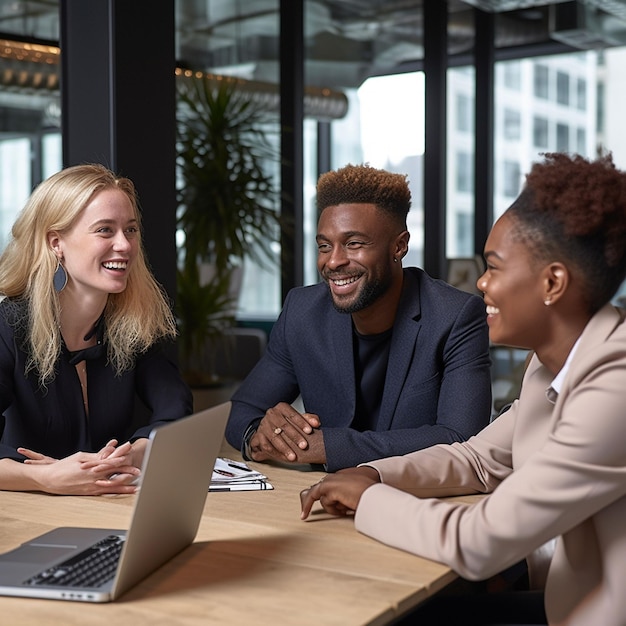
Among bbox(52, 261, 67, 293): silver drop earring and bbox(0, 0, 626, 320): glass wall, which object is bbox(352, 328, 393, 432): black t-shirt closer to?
bbox(52, 261, 67, 293): silver drop earring

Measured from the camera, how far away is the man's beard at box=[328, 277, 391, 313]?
2.62 metres

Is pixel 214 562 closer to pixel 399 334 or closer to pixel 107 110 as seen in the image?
pixel 399 334

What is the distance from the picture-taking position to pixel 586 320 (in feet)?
5.55

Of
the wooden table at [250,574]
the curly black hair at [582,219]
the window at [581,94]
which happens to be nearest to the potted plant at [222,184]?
the window at [581,94]

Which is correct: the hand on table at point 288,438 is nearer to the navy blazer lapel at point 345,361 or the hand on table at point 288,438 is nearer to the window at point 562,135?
the navy blazer lapel at point 345,361

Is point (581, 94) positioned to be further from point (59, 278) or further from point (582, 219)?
point (582, 219)

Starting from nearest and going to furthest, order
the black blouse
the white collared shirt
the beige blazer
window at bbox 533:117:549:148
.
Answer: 1. the beige blazer
2. the white collared shirt
3. the black blouse
4. window at bbox 533:117:549:148

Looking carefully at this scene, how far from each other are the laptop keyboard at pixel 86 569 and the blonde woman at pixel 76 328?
80 centimetres

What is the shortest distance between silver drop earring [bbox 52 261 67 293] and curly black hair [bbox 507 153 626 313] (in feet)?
4.55

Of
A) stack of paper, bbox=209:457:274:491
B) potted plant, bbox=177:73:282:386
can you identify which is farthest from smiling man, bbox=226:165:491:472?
potted plant, bbox=177:73:282:386

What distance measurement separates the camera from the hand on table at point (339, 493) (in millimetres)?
1820

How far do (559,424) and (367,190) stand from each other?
123 centimetres

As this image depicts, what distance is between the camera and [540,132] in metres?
10.1

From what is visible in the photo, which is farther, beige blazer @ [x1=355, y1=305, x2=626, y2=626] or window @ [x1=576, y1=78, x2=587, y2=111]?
window @ [x1=576, y1=78, x2=587, y2=111]
